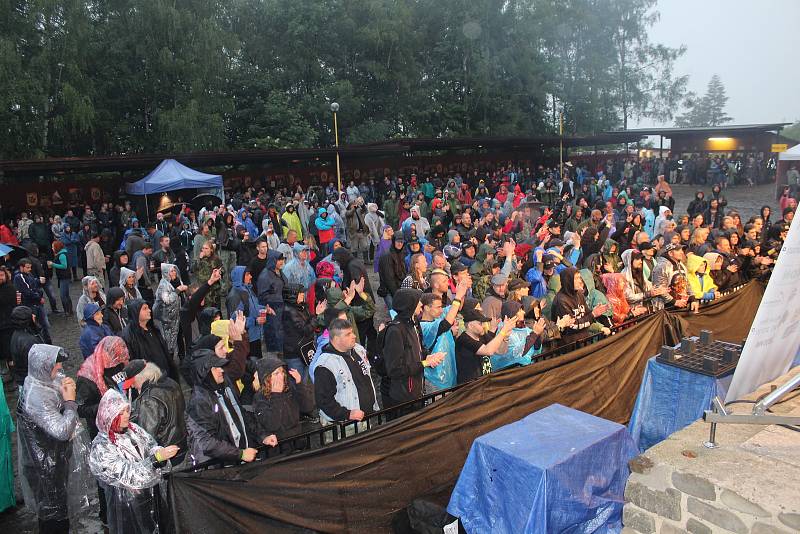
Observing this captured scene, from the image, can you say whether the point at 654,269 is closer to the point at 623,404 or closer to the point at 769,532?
the point at 623,404

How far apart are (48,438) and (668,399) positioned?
18.5 ft

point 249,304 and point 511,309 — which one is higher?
point 511,309

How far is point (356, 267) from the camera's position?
8.16 metres

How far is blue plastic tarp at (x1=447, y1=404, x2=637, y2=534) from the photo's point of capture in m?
→ 4.03

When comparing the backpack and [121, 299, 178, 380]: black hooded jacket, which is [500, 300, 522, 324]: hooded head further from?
[121, 299, 178, 380]: black hooded jacket

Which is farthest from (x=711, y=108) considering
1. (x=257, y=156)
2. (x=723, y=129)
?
(x=257, y=156)

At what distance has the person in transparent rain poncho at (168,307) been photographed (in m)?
8.69

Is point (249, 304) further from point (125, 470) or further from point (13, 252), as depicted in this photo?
point (13, 252)

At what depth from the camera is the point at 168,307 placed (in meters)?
8.72

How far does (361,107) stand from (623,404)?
35.0 m

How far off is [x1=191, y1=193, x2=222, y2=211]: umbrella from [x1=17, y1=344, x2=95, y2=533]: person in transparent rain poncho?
16.8 meters

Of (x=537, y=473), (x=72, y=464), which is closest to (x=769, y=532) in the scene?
(x=537, y=473)

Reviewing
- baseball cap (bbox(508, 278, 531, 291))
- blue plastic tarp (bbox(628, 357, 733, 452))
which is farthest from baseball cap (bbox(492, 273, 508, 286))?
blue plastic tarp (bbox(628, 357, 733, 452))

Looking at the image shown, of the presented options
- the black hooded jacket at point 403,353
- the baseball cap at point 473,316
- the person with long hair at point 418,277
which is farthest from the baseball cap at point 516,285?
the black hooded jacket at point 403,353
